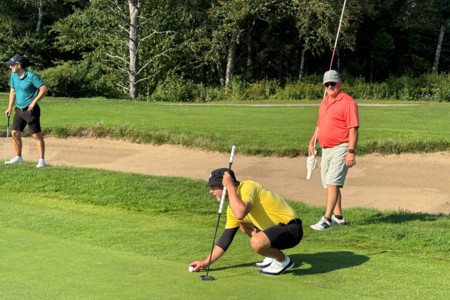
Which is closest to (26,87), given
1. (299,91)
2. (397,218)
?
(397,218)

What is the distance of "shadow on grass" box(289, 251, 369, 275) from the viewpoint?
5891 millimetres

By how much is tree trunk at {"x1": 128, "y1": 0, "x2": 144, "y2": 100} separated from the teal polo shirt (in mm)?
21650

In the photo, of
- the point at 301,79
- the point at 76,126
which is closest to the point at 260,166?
the point at 76,126

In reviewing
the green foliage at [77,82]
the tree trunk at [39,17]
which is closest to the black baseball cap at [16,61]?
the green foliage at [77,82]

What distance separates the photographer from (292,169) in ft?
42.5

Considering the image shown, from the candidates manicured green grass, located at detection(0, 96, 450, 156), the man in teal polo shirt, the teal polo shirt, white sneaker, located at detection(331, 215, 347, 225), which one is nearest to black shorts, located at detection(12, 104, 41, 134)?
the man in teal polo shirt

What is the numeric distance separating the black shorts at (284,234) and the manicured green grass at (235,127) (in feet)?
25.8

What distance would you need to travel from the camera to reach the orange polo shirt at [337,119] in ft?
25.1

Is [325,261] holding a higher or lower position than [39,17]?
lower

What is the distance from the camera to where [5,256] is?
19.6ft

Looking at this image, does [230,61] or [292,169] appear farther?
[230,61]

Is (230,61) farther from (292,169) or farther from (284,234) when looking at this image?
(284,234)

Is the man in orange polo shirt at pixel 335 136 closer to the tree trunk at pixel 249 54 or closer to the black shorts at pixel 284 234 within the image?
the black shorts at pixel 284 234

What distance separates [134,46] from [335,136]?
2621 centimetres
